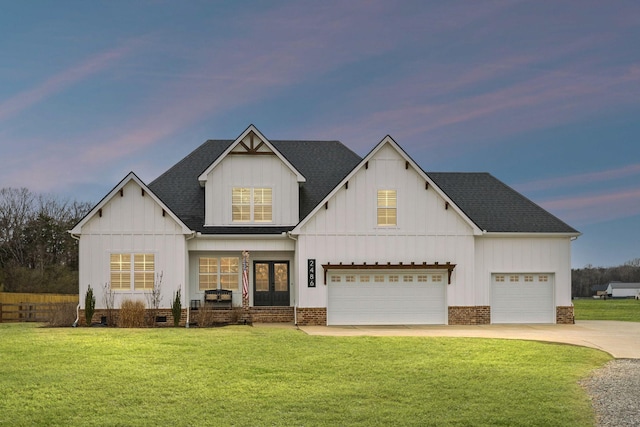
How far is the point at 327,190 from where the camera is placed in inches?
1237

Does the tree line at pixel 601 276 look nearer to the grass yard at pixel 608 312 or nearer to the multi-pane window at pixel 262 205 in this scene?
the grass yard at pixel 608 312

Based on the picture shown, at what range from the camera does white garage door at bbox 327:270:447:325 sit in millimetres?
28078

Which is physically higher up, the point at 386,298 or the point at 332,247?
the point at 332,247

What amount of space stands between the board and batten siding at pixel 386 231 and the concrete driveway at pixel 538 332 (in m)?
2.33

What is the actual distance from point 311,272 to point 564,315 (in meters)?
11.1

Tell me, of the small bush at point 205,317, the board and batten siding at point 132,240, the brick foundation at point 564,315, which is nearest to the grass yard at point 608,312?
the brick foundation at point 564,315

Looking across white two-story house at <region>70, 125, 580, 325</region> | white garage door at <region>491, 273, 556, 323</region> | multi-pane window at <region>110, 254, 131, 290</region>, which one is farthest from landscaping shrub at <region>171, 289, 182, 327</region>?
white garage door at <region>491, 273, 556, 323</region>

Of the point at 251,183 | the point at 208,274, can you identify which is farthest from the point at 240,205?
the point at 208,274

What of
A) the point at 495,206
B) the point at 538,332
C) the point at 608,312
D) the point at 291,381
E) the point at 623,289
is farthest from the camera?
the point at 623,289

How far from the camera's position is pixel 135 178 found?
27328 millimetres

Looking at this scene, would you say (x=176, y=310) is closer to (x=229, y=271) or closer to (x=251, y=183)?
(x=229, y=271)

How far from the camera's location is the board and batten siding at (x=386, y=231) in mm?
27875

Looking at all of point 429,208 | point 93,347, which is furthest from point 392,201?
point 93,347

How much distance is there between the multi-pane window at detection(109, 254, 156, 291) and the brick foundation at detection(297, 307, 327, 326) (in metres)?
6.10
